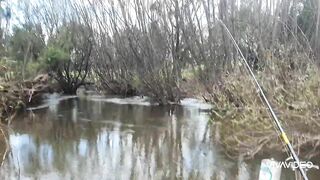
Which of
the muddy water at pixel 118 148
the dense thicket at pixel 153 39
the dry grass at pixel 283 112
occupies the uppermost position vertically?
the dense thicket at pixel 153 39

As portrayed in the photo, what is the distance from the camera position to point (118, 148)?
945 cm

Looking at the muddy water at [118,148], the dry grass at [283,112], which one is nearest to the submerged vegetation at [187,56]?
the dry grass at [283,112]

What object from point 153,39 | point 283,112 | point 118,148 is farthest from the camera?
point 153,39

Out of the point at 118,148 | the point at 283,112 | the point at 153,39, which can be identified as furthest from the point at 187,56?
the point at 283,112

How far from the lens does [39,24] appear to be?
2422 centimetres

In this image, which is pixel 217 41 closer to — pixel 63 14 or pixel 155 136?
pixel 155 136

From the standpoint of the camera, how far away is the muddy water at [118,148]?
757cm

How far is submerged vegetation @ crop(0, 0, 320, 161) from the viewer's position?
26.2 ft

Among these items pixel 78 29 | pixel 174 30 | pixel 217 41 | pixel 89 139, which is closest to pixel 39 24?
pixel 78 29

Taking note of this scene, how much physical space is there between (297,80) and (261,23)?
7187 mm

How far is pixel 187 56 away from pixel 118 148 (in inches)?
363

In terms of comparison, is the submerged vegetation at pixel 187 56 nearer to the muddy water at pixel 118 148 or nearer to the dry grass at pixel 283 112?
the dry grass at pixel 283 112

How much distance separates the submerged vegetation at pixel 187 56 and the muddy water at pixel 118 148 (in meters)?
0.59

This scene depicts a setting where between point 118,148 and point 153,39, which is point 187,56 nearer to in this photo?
point 153,39
